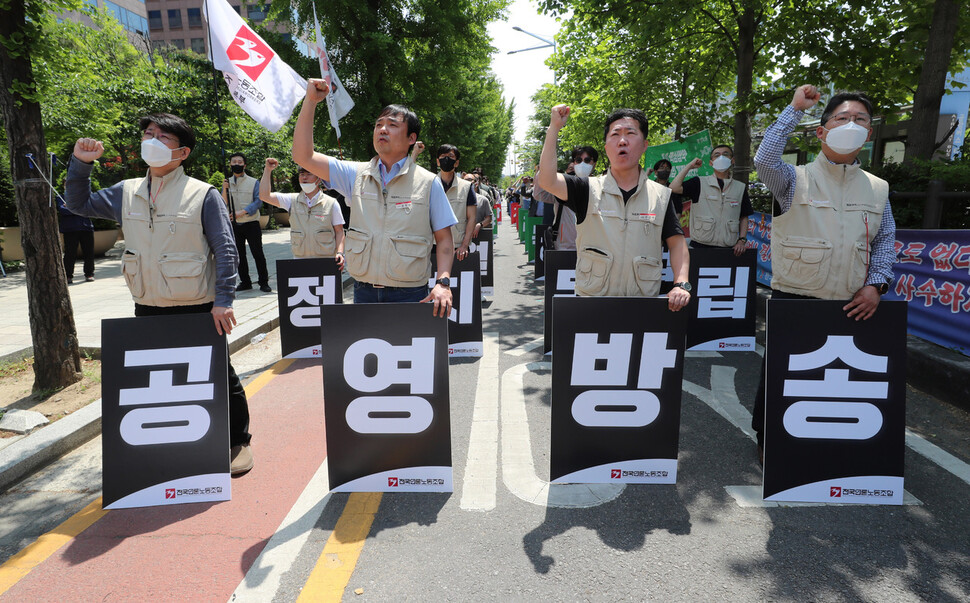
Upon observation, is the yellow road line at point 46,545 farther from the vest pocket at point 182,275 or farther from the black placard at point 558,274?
the black placard at point 558,274

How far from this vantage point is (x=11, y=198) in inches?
512

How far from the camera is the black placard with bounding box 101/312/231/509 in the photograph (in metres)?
3.12

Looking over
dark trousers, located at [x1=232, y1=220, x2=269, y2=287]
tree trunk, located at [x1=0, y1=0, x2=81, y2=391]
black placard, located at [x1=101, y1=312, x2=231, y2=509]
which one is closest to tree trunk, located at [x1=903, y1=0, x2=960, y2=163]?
black placard, located at [x1=101, y1=312, x2=231, y2=509]

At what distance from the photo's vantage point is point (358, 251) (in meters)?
3.46

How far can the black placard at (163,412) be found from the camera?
312cm

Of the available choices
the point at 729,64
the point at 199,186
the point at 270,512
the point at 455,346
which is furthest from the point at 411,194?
the point at 729,64

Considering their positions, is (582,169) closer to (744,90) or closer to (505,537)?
(505,537)

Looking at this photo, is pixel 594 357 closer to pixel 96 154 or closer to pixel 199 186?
pixel 199 186

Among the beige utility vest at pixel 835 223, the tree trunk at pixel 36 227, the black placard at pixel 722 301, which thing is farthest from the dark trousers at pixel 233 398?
the black placard at pixel 722 301

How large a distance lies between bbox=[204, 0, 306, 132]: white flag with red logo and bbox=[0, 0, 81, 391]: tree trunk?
1429mm

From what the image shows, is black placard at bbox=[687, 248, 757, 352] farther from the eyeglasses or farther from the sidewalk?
the sidewalk

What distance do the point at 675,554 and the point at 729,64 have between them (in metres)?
11.4

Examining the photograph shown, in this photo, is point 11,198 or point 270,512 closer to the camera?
point 270,512

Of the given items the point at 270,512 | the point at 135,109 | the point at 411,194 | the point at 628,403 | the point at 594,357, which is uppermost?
the point at 135,109
